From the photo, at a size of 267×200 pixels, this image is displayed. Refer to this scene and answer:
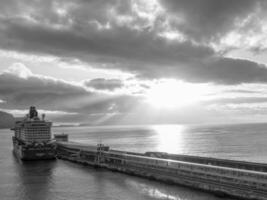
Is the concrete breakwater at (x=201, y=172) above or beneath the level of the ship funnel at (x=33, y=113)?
beneath

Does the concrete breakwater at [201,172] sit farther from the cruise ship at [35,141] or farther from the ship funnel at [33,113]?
the ship funnel at [33,113]

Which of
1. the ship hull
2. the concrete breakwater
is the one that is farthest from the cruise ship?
the concrete breakwater

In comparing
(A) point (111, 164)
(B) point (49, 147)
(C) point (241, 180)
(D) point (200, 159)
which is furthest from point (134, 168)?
(B) point (49, 147)

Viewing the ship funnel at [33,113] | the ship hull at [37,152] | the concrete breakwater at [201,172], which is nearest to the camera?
the concrete breakwater at [201,172]

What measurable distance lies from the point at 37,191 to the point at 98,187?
11678mm

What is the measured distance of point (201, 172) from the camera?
5659cm

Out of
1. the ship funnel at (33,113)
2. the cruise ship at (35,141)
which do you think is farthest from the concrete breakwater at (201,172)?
the ship funnel at (33,113)

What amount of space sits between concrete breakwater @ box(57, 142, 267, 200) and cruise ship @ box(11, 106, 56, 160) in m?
14.8

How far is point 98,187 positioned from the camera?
59656mm

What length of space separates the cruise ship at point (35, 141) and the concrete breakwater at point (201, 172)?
48.5 feet

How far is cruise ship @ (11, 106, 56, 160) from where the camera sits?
98625 millimetres

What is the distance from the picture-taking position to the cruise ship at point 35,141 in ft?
324

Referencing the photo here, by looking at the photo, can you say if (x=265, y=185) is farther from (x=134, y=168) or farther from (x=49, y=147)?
(x=49, y=147)

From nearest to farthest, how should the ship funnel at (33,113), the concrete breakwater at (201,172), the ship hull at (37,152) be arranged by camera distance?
the concrete breakwater at (201,172) → the ship hull at (37,152) → the ship funnel at (33,113)
